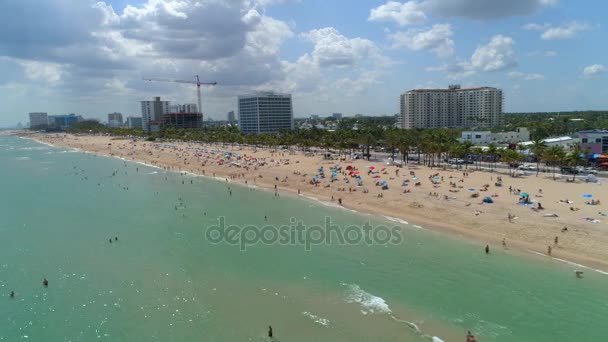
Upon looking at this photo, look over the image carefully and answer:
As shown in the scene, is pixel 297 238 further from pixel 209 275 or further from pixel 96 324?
pixel 96 324

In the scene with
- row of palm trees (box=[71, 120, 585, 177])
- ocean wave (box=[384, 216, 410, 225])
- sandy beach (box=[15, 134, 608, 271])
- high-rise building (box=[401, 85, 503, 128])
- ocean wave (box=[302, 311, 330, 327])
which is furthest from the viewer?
high-rise building (box=[401, 85, 503, 128])

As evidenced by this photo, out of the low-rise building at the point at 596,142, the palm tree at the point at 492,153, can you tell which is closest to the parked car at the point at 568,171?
the low-rise building at the point at 596,142

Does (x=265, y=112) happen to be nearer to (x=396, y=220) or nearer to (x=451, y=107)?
(x=451, y=107)

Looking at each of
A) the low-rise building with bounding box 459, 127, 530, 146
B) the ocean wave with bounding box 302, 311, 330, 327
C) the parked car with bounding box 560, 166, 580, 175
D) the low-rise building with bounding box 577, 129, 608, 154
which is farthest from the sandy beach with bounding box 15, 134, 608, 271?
the low-rise building with bounding box 459, 127, 530, 146

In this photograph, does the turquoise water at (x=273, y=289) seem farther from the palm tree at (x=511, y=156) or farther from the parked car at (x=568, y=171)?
the parked car at (x=568, y=171)

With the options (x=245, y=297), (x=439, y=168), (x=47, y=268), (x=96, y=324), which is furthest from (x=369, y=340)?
(x=439, y=168)

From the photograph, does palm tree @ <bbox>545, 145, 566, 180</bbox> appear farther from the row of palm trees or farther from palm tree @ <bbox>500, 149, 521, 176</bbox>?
palm tree @ <bbox>500, 149, 521, 176</bbox>

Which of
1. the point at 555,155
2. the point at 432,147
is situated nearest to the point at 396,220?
the point at 555,155

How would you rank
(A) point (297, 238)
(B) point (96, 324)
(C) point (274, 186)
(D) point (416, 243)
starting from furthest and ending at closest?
1. (C) point (274, 186)
2. (A) point (297, 238)
3. (D) point (416, 243)
4. (B) point (96, 324)
